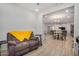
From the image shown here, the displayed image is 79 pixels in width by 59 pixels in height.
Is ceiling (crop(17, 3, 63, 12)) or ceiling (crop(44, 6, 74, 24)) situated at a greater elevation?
Answer: ceiling (crop(17, 3, 63, 12))

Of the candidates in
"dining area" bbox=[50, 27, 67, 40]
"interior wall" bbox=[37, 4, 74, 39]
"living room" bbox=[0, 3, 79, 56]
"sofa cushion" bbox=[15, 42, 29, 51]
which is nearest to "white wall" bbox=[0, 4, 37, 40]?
"living room" bbox=[0, 3, 79, 56]

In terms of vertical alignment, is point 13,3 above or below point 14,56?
above

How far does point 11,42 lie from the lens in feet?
8.24

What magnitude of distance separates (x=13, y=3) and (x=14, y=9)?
133 millimetres

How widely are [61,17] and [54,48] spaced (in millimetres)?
750

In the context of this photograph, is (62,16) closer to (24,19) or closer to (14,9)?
(24,19)

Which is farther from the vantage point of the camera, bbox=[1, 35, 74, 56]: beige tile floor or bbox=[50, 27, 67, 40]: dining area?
bbox=[50, 27, 67, 40]: dining area

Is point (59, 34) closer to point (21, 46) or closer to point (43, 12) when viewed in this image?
point (43, 12)

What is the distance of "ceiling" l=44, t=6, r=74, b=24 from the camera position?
8.39ft

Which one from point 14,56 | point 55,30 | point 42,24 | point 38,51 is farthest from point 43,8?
point 14,56

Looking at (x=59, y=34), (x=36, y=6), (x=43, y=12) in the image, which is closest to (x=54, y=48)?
(x=59, y=34)

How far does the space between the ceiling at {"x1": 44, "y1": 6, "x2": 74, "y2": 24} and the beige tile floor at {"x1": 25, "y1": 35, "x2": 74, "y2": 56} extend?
38 cm

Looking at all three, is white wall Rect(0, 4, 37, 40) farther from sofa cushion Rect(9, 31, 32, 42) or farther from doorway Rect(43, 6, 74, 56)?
doorway Rect(43, 6, 74, 56)

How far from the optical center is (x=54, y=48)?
261cm
